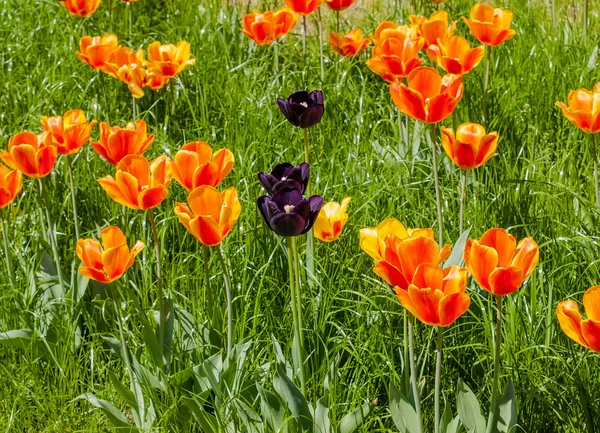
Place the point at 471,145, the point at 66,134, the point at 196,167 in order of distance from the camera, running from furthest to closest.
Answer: the point at 66,134 → the point at 471,145 → the point at 196,167

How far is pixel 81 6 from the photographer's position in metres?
3.09

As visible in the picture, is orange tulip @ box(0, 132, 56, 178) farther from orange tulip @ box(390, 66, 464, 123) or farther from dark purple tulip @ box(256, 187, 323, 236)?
orange tulip @ box(390, 66, 464, 123)

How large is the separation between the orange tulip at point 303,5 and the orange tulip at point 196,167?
120 centimetres

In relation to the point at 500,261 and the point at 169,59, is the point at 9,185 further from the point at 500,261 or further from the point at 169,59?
the point at 500,261

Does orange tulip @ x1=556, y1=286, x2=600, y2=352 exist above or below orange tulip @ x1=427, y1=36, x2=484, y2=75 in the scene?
above

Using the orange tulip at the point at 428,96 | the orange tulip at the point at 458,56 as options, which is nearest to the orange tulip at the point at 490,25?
the orange tulip at the point at 458,56

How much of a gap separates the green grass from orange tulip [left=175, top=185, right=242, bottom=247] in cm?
22

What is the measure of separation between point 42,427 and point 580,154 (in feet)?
6.09

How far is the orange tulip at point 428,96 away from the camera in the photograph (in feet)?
6.24

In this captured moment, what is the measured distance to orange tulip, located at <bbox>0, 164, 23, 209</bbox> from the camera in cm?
193

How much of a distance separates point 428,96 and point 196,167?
57 cm

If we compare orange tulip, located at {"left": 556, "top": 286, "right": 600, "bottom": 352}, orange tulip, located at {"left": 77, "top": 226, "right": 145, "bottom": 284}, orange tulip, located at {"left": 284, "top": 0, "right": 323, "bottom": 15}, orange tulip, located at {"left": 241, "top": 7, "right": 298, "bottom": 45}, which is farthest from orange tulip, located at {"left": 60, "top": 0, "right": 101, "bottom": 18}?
orange tulip, located at {"left": 556, "top": 286, "right": 600, "bottom": 352}

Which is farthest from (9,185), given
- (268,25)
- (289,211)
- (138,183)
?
(268,25)

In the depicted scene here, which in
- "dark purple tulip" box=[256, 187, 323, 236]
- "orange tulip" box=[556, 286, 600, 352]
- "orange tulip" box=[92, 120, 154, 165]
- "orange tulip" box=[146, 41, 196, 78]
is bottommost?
"orange tulip" box=[146, 41, 196, 78]
